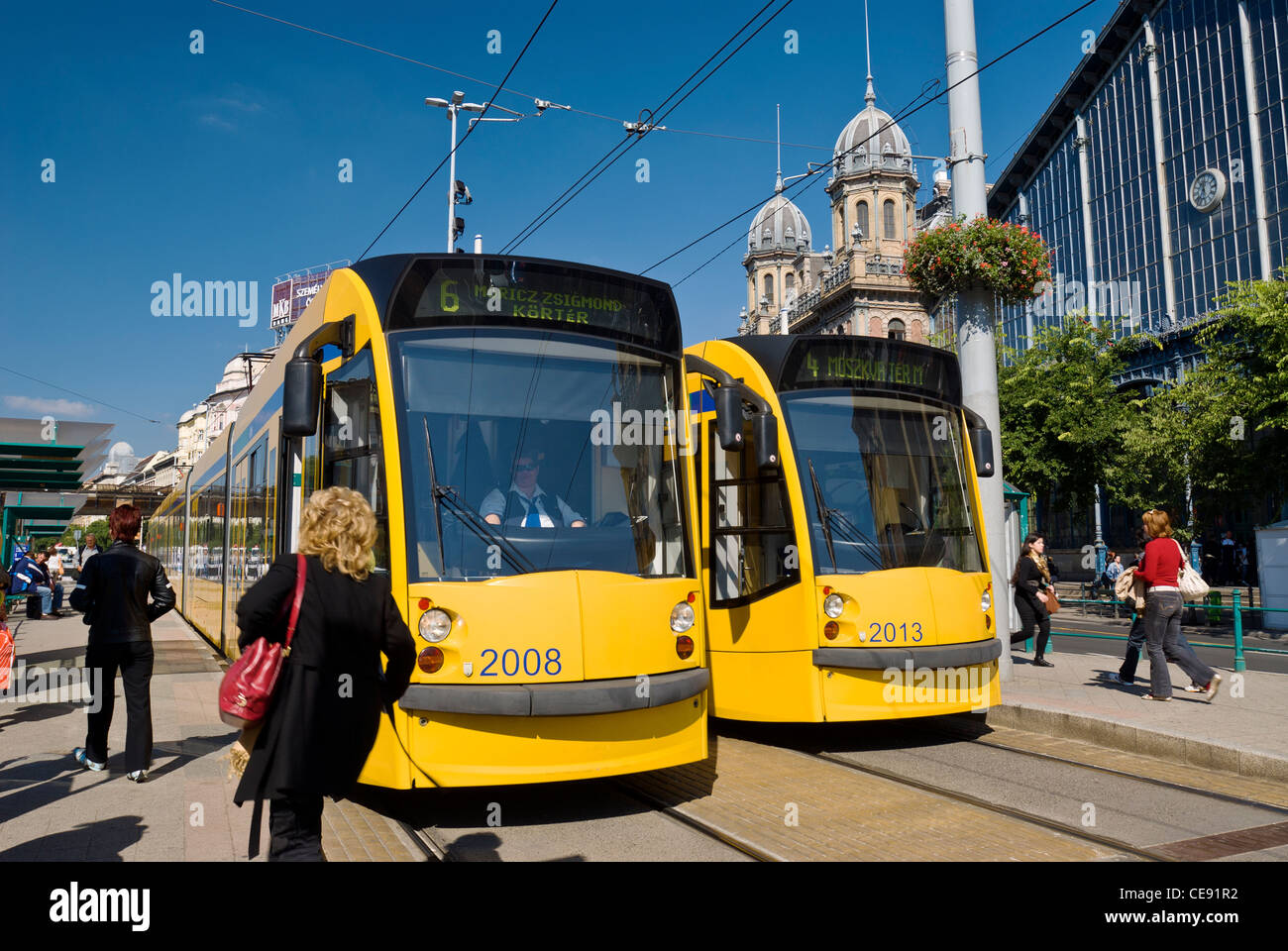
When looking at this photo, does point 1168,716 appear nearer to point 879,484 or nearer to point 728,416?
point 879,484

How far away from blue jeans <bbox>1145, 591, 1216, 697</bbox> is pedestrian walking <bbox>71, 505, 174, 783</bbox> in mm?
8319

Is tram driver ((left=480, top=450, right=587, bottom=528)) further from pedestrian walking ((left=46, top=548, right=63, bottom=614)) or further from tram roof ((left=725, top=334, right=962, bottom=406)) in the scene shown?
pedestrian walking ((left=46, top=548, right=63, bottom=614))

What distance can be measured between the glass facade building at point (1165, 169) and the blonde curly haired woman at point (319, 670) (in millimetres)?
34704

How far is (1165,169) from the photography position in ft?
148

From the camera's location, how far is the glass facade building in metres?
39.5

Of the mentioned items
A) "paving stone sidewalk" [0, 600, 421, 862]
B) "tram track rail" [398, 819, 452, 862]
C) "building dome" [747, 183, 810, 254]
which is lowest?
"tram track rail" [398, 819, 452, 862]

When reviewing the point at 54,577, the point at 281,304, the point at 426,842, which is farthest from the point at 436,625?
the point at 281,304

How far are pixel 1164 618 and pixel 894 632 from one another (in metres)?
3.48

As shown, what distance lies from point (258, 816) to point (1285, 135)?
44.3 m

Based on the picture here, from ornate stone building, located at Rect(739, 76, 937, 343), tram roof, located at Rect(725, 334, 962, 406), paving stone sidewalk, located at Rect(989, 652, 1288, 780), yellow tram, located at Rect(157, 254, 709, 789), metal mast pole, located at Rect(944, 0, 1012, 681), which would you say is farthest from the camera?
ornate stone building, located at Rect(739, 76, 937, 343)

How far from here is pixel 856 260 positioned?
68.8 metres

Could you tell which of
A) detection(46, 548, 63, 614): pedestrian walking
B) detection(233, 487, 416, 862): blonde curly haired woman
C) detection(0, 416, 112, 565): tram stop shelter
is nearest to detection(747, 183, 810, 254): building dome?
detection(46, 548, 63, 614): pedestrian walking

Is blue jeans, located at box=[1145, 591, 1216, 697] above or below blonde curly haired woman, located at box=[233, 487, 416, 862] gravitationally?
below

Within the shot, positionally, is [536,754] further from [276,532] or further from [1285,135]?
[1285,135]
